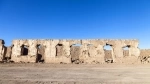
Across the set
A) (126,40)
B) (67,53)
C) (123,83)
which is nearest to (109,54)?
(126,40)

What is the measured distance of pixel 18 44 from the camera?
21.5 meters

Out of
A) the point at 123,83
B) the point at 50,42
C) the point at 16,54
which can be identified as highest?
the point at 50,42

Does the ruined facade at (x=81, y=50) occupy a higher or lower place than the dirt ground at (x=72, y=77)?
higher

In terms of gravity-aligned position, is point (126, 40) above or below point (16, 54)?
above

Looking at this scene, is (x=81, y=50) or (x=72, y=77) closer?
(x=72, y=77)

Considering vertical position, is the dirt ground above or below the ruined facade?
below

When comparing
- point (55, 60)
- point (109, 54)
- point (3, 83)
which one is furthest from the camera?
point (109, 54)

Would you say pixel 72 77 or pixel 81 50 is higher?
pixel 81 50

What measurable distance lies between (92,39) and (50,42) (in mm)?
4753

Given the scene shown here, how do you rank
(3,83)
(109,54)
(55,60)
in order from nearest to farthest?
(3,83), (55,60), (109,54)

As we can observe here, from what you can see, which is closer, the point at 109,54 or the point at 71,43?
the point at 71,43

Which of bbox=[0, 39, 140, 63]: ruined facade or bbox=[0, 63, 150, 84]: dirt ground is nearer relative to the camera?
bbox=[0, 63, 150, 84]: dirt ground

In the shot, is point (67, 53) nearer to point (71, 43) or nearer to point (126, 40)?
point (71, 43)

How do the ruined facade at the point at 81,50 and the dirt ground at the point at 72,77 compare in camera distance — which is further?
the ruined facade at the point at 81,50
